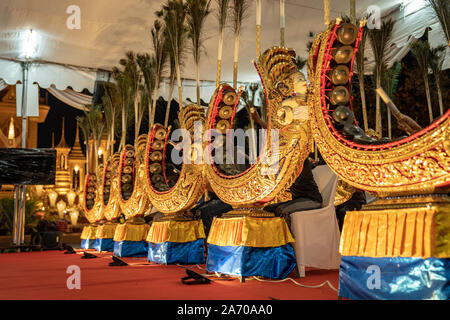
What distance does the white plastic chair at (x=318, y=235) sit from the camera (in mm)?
3553

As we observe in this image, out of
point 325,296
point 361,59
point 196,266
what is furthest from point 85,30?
point 325,296

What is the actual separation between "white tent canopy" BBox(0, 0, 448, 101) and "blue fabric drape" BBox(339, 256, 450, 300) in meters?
4.93

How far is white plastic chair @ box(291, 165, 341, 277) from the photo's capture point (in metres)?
3.55

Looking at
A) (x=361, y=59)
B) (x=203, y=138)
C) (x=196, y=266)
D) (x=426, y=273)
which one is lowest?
(x=196, y=266)

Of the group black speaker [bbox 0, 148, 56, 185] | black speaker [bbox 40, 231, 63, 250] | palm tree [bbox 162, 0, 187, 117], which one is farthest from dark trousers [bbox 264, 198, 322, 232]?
black speaker [bbox 0, 148, 56, 185]

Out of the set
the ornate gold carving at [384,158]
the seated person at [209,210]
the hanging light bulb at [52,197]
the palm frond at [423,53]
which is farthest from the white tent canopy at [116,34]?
the hanging light bulb at [52,197]

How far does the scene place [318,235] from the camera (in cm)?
372

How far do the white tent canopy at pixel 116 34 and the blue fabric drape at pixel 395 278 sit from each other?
16.2 ft

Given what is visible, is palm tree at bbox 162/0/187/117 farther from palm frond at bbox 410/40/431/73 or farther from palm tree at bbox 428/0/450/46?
palm frond at bbox 410/40/431/73

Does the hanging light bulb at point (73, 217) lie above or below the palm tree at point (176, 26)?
below

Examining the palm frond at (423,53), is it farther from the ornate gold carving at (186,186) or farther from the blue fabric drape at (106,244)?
the blue fabric drape at (106,244)

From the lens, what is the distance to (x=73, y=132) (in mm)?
18609

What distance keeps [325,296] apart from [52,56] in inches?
364
